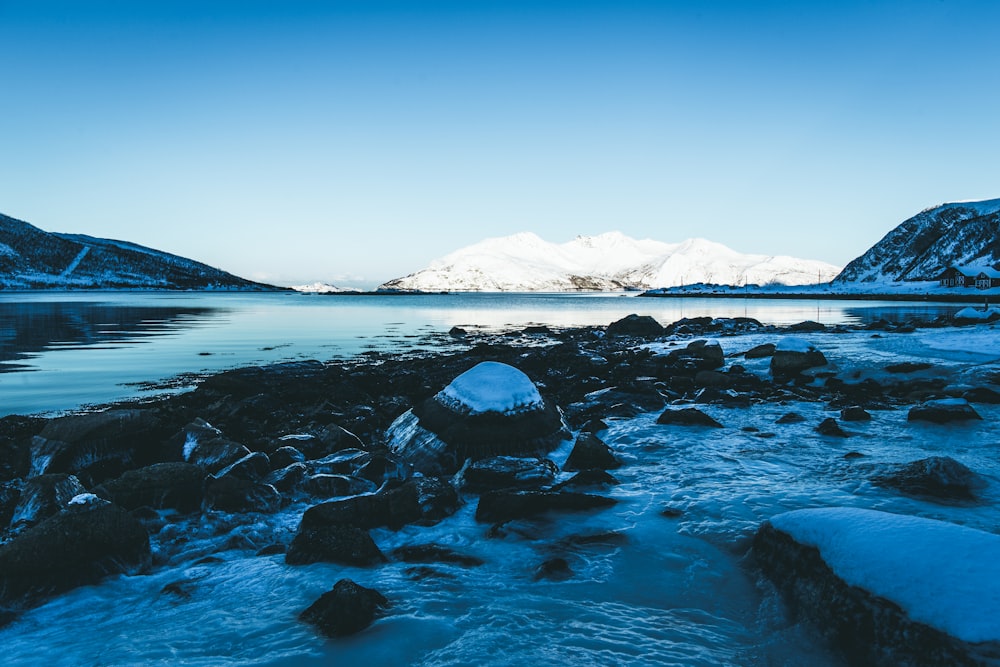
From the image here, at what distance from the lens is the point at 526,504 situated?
23.5 feet

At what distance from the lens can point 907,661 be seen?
3.70m

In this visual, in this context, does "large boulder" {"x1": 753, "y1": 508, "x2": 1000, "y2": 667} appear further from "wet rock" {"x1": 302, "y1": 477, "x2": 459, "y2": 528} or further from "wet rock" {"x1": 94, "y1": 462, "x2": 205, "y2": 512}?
"wet rock" {"x1": 94, "y1": 462, "x2": 205, "y2": 512}

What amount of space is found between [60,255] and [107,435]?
249 meters

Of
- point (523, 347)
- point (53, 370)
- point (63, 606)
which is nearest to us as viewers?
point (63, 606)

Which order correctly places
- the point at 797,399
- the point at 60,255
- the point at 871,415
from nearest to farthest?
the point at 871,415, the point at 797,399, the point at 60,255

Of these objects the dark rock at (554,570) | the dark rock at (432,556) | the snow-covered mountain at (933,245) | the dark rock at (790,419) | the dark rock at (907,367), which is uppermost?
the snow-covered mountain at (933,245)

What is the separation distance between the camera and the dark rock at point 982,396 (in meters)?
12.5

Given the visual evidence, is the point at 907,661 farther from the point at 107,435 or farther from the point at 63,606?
the point at 107,435

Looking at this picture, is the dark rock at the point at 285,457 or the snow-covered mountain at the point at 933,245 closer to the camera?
the dark rock at the point at 285,457

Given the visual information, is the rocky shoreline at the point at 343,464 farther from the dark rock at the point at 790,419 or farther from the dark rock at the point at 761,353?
the dark rock at the point at 761,353

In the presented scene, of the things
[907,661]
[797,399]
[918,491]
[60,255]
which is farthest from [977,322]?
[60,255]

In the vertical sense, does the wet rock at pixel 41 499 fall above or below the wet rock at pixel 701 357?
below

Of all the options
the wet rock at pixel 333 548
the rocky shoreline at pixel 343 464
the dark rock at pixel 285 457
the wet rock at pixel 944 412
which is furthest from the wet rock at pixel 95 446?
the wet rock at pixel 944 412

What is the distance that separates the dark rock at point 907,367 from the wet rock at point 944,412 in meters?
6.07
